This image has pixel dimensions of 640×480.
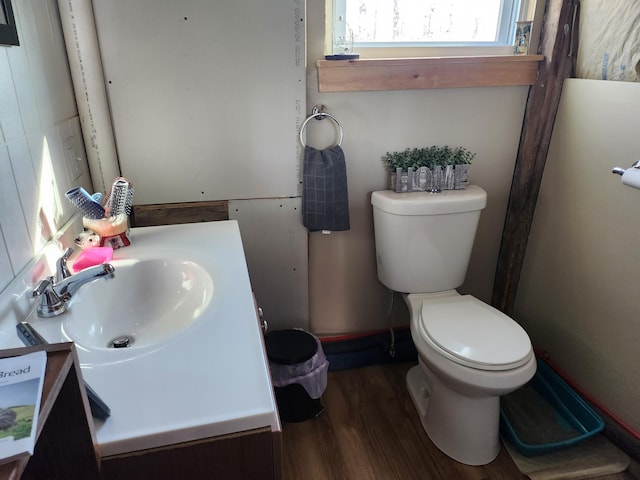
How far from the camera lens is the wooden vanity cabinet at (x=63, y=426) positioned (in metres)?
0.51

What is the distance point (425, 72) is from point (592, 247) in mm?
888

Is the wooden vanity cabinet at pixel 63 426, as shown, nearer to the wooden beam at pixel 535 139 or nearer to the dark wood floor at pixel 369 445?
the dark wood floor at pixel 369 445

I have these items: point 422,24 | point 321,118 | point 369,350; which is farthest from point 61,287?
point 422,24

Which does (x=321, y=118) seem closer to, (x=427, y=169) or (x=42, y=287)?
(x=427, y=169)

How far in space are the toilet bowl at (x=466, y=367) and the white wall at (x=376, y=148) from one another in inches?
12.1

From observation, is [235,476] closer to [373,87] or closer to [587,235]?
[373,87]

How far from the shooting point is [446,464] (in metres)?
1.58

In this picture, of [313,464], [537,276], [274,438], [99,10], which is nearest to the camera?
[274,438]

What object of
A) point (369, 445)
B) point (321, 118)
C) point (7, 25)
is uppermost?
point (7, 25)

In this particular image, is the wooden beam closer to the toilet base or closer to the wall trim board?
the toilet base

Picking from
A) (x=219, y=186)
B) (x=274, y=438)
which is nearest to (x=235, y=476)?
(x=274, y=438)

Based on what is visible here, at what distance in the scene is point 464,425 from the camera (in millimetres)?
1569

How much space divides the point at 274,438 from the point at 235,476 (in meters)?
0.09

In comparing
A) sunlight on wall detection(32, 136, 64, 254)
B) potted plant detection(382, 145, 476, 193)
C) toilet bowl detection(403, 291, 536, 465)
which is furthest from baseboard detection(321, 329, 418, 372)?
sunlight on wall detection(32, 136, 64, 254)
